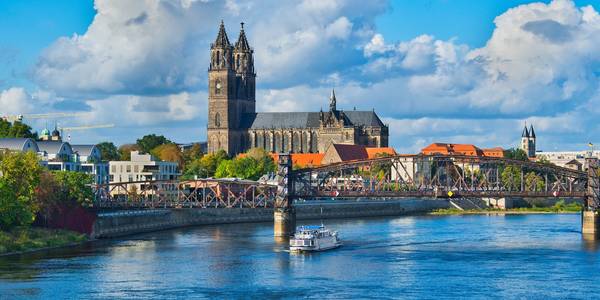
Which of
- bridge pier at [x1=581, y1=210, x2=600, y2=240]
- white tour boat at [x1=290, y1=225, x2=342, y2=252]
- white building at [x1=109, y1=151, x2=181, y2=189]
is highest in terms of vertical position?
white building at [x1=109, y1=151, x2=181, y2=189]

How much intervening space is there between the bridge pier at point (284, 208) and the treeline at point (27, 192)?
19.3 m

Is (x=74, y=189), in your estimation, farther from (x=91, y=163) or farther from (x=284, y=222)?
(x=91, y=163)

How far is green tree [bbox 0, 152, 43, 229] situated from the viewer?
110 meters

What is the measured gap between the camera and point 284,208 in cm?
13338

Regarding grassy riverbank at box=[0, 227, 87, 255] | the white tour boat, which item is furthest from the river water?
grassy riverbank at box=[0, 227, 87, 255]

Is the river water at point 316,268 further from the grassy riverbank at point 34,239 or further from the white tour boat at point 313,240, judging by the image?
the grassy riverbank at point 34,239

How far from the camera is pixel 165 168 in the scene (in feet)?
649

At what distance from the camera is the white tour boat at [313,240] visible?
4451 inches

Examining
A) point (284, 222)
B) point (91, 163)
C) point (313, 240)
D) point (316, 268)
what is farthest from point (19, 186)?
point (91, 163)

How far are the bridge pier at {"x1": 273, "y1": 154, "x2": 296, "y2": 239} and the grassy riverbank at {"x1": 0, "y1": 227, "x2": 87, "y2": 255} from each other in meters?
20.5

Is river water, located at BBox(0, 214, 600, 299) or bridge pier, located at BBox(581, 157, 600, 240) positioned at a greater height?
bridge pier, located at BBox(581, 157, 600, 240)

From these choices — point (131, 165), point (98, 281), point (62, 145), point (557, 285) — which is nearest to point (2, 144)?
point (62, 145)

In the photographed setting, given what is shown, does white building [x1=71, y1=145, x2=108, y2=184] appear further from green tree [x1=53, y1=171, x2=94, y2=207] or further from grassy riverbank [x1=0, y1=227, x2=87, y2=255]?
grassy riverbank [x1=0, y1=227, x2=87, y2=255]

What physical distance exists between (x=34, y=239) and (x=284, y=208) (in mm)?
30219
